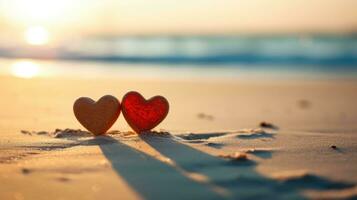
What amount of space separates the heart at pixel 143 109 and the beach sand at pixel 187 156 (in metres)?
0.10

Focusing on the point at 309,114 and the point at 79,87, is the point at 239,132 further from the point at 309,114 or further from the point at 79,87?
the point at 79,87

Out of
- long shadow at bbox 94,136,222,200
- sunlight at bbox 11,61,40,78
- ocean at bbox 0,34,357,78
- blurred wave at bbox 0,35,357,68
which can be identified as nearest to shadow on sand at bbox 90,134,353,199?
long shadow at bbox 94,136,222,200

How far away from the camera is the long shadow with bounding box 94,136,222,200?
6.86 ft

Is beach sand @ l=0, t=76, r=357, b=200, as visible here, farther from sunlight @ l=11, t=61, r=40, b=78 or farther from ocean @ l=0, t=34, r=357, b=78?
ocean @ l=0, t=34, r=357, b=78

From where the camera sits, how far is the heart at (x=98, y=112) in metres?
3.09

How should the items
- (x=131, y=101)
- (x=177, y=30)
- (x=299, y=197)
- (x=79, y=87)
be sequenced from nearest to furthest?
(x=299, y=197) < (x=131, y=101) < (x=79, y=87) < (x=177, y=30)

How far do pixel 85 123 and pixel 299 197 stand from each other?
155 cm

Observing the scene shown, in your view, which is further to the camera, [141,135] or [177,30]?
[177,30]

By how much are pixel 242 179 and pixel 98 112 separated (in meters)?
1.19

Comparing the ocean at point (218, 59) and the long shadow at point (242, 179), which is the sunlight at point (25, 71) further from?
the long shadow at point (242, 179)

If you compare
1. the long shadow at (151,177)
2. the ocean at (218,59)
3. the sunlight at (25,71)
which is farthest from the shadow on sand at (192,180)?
the ocean at (218,59)

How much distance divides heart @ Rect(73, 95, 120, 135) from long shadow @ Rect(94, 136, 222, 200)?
0.27 m

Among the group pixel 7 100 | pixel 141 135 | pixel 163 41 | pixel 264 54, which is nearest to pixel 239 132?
→ pixel 141 135

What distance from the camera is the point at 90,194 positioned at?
2.11 m
